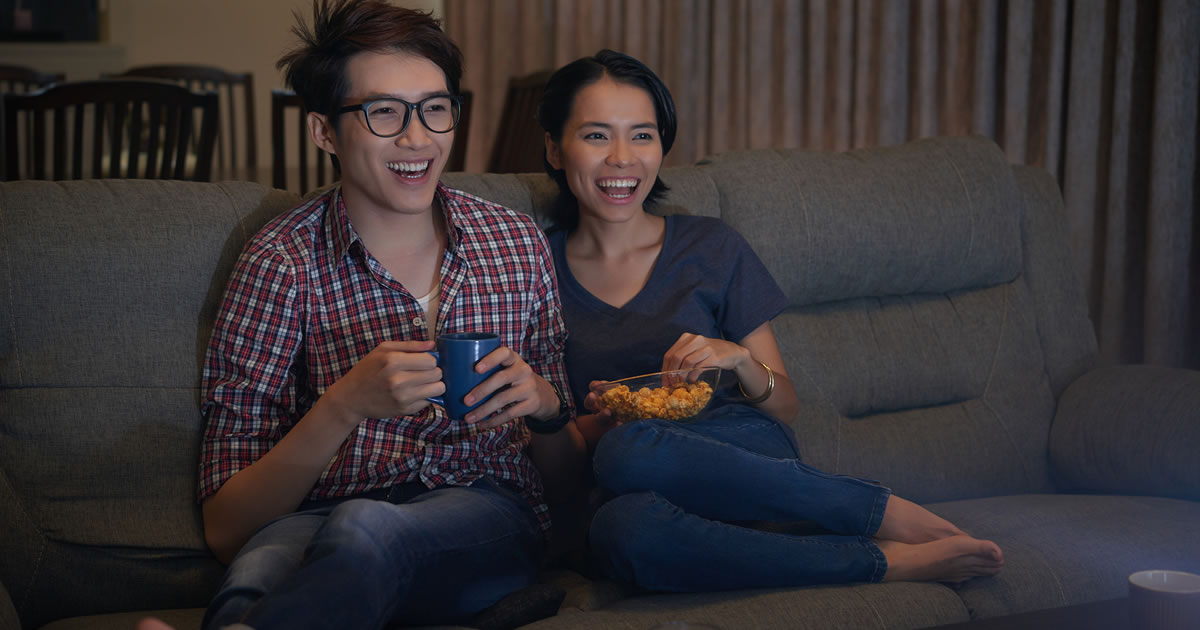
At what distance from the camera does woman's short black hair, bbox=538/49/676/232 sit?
1.79 meters

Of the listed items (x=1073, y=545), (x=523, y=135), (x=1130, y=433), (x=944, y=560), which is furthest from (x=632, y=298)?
(x=523, y=135)

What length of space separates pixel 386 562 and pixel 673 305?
720 mm

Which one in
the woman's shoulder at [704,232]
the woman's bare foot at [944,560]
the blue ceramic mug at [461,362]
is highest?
the woman's shoulder at [704,232]

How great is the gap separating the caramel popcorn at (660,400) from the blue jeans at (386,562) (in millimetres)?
211

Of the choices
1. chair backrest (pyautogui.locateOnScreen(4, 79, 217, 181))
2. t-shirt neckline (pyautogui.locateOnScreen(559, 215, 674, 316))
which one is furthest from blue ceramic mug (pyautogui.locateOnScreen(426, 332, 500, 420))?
chair backrest (pyautogui.locateOnScreen(4, 79, 217, 181))

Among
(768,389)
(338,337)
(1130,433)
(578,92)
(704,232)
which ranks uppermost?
(578,92)

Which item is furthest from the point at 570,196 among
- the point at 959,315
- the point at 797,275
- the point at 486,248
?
the point at 959,315

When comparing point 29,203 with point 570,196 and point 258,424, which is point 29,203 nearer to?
point 258,424

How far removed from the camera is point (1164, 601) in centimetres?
101

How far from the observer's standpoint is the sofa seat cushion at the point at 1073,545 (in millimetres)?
1533

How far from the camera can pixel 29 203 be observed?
5.18ft

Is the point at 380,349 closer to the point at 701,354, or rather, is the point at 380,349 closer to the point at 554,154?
the point at 701,354

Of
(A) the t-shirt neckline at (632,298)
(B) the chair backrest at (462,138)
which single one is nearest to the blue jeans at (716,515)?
(A) the t-shirt neckline at (632,298)

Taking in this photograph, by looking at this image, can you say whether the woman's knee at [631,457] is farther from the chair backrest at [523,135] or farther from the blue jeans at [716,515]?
the chair backrest at [523,135]
